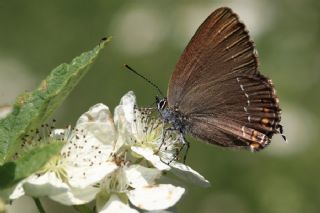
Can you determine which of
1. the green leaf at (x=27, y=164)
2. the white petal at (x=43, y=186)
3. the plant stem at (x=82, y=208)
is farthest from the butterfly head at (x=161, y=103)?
the green leaf at (x=27, y=164)

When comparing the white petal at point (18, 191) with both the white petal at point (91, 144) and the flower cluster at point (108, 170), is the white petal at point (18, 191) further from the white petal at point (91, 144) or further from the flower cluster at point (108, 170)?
the white petal at point (91, 144)

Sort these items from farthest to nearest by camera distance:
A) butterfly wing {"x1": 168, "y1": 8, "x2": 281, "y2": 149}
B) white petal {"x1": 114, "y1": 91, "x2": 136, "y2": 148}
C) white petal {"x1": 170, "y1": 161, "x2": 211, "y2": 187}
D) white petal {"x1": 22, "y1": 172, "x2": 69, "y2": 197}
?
1. butterfly wing {"x1": 168, "y1": 8, "x2": 281, "y2": 149}
2. white petal {"x1": 170, "y1": 161, "x2": 211, "y2": 187}
3. white petal {"x1": 114, "y1": 91, "x2": 136, "y2": 148}
4. white petal {"x1": 22, "y1": 172, "x2": 69, "y2": 197}

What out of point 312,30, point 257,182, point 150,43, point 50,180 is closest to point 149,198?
point 50,180

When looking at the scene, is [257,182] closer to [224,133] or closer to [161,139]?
[224,133]

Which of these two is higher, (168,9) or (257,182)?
(168,9)

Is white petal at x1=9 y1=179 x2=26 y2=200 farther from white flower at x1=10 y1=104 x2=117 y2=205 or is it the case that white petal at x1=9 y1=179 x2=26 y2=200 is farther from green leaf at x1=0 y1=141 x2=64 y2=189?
green leaf at x1=0 y1=141 x2=64 y2=189

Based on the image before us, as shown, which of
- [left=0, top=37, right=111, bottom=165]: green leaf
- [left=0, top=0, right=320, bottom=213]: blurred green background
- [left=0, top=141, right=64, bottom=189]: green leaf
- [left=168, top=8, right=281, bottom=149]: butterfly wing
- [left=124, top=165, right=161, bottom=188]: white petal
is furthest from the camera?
[left=0, top=0, right=320, bottom=213]: blurred green background

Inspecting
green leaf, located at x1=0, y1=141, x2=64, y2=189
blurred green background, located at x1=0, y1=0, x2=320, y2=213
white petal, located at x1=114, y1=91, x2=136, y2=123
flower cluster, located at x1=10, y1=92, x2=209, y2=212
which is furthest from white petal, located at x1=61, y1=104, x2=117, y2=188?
blurred green background, located at x1=0, y1=0, x2=320, y2=213
